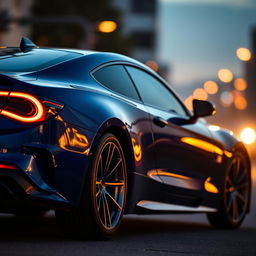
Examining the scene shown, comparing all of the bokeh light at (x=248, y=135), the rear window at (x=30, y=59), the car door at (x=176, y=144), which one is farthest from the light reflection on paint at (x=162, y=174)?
the bokeh light at (x=248, y=135)

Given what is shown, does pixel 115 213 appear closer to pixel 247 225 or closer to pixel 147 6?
pixel 247 225

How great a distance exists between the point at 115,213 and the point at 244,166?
129 inches

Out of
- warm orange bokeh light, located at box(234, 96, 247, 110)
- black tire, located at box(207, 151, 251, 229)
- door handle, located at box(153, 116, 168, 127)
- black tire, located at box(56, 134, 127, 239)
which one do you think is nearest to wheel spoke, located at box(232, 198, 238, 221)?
black tire, located at box(207, 151, 251, 229)

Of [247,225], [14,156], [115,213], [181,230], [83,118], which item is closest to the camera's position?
[14,156]

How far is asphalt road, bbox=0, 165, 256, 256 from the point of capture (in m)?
5.97

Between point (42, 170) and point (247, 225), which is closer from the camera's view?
point (42, 170)

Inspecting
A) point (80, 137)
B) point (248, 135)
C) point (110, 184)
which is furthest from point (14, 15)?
point (80, 137)

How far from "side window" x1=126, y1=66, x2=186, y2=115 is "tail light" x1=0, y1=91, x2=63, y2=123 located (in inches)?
74.3

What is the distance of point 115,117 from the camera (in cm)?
654

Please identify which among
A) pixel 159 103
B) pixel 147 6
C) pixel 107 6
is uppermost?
pixel 147 6

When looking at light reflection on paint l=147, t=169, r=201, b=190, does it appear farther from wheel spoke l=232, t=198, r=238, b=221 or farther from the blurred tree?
the blurred tree

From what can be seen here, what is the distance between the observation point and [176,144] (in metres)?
7.84

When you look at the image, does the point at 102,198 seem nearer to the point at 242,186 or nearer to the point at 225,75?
the point at 242,186

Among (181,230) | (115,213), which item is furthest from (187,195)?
(115,213)
